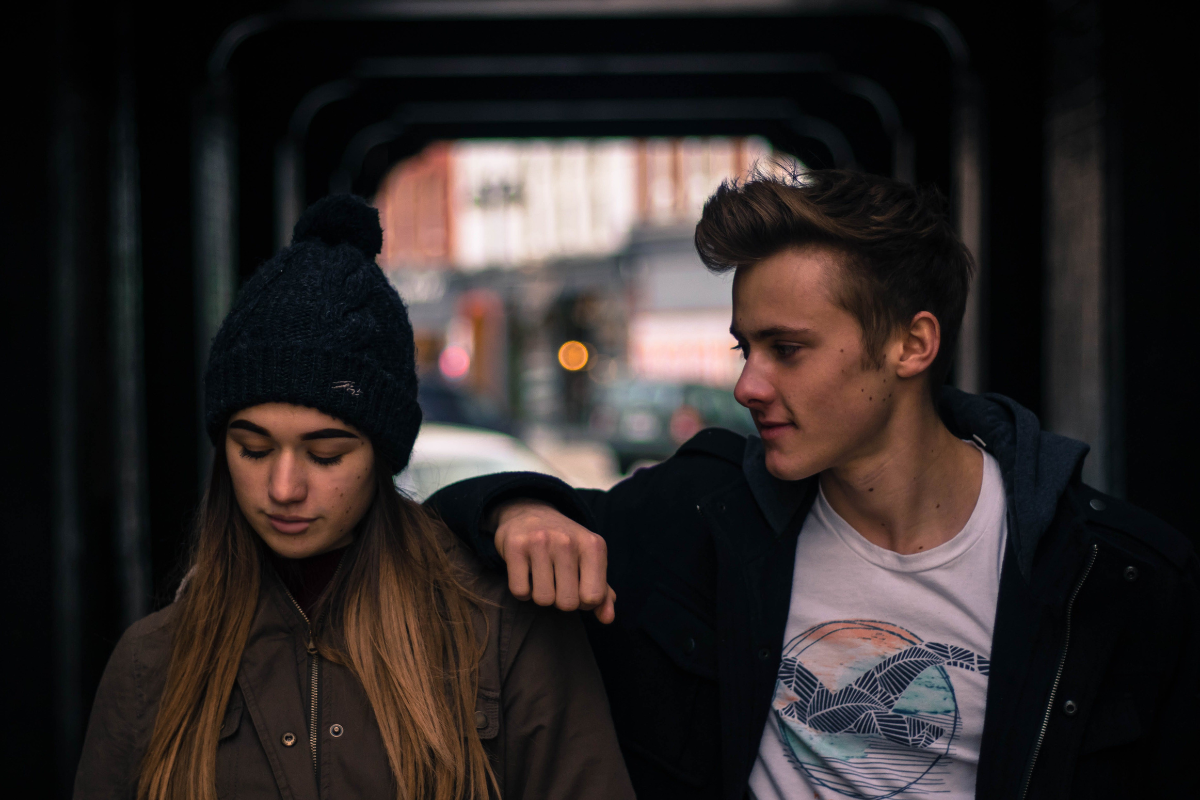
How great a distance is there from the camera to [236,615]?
1.68m

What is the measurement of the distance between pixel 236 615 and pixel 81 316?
1479mm

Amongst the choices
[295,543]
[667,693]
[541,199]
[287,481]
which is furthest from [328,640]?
[541,199]

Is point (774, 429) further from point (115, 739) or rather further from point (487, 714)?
point (115, 739)

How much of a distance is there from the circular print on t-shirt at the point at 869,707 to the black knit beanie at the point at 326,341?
0.92 metres

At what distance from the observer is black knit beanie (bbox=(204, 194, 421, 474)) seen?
162 cm

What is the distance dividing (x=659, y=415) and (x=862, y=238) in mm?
12783

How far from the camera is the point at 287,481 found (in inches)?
62.3

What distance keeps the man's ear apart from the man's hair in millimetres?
24

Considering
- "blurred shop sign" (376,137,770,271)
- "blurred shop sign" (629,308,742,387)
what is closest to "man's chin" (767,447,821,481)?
"blurred shop sign" (629,308,742,387)

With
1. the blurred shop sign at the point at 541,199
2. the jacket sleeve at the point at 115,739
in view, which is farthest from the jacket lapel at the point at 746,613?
the blurred shop sign at the point at 541,199

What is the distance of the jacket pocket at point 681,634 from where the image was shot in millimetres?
1936

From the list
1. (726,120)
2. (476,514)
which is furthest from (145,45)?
(726,120)

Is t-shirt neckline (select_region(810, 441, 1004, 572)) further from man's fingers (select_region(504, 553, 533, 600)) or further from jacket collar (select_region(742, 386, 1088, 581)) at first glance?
man's fingers (select_region(504, 553, 533, 600))

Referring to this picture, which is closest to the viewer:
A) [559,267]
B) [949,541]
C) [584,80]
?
[949,541]
